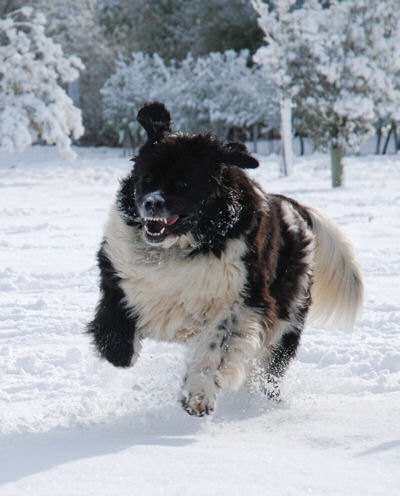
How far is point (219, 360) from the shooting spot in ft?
14.0

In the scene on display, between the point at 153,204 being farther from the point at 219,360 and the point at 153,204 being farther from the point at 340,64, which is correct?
the point at 340,64

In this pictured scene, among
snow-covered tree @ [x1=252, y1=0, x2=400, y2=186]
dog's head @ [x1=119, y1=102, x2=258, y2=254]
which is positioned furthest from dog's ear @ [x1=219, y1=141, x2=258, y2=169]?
snow-covered tree @ [x1=252, y1=0, x2=400, y2=186]

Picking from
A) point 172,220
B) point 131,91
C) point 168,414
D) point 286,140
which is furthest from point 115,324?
point 131,91

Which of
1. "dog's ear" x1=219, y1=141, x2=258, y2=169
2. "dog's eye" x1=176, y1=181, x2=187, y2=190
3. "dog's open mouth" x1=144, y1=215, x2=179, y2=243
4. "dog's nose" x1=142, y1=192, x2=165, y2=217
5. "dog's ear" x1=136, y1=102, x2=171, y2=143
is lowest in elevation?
"dog's open mouth" x1=144, y1=215, x2=179, y2=243

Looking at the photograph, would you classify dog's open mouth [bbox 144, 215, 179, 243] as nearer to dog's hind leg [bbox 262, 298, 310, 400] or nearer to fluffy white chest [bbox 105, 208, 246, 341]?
fluffy white chest [bbox 105, 208, 246, 341]

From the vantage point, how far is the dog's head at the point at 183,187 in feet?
14.0

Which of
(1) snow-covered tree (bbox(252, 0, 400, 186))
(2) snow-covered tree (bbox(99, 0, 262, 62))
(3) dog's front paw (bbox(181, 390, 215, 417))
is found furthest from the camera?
(2) snow-covered tree (bbox(99, 0, 262, 62))

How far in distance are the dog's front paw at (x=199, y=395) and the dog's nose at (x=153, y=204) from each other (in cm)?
92

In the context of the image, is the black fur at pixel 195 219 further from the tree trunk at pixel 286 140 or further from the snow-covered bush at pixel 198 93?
the snow-covered bush at pixel 198 93

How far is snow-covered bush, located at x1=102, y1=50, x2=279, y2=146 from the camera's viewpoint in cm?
3912

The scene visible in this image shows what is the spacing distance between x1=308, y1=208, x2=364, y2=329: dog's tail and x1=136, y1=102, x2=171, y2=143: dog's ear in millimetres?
1461

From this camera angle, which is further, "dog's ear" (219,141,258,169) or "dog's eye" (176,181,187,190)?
"dog's ear" (219,141,258,169)

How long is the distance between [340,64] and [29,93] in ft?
35.3

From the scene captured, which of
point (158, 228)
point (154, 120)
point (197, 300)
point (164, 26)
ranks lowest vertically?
point (197, 300)
